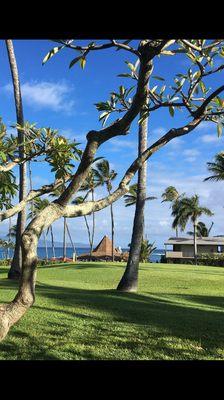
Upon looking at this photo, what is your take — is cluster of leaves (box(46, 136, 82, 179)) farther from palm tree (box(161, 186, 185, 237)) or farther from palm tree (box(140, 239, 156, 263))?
palm tree (box(161, 186, 185, 237))

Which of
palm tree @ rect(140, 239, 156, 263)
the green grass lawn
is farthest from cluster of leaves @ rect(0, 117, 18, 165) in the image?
palm tree @ rect(140, 239, 156, 263)

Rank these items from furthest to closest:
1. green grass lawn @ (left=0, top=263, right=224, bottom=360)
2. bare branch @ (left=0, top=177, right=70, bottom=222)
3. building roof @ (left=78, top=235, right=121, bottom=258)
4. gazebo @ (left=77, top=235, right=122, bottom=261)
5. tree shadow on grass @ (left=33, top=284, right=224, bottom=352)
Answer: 1. building roof @ (left=78, top=235, right=121, bottom=258)
2. gazebo @ (left=77, top=235, right=122, bottom=261)
3. tree shadow on grass @ (left=33, top=284, right=224, bottom=352)
4. green grass lawn @ (left=0, top=263, right=224, bottom=360)
5. bare branch @ (left=0, top=177, right=70, bottom=222)

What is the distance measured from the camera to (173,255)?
5306 cm

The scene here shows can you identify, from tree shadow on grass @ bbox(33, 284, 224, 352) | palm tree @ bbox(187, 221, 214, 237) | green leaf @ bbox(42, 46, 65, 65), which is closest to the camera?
green leaf @ bbox(42, 46, 65, 65)

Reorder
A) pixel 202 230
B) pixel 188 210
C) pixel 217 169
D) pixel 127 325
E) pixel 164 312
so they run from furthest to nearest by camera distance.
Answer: pixel 202 230
pixel 188 210
pixel 217 169
pixel 164 312
pixel 127 325

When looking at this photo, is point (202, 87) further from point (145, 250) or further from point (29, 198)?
point (145, 250)

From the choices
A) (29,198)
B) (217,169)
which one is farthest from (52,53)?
(217,169)

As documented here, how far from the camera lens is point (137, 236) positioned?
49.6 feet

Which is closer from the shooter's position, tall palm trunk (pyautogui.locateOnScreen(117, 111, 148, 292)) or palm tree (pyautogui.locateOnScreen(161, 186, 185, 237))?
tall palm trunk (pyautogui.locateOnScreen(117, 111, 148, 292))

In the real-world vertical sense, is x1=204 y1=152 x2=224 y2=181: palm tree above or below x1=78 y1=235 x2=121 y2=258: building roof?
above

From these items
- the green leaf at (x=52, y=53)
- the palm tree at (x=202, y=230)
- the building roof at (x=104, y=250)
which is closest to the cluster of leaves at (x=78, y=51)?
the green leaf at (x=52, y=53)

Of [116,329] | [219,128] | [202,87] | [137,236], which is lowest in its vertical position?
[116,329]

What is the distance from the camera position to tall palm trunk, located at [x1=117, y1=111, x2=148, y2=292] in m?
14.8

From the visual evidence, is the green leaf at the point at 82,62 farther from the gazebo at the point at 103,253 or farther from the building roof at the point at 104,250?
the building roof at the point at 104,250
